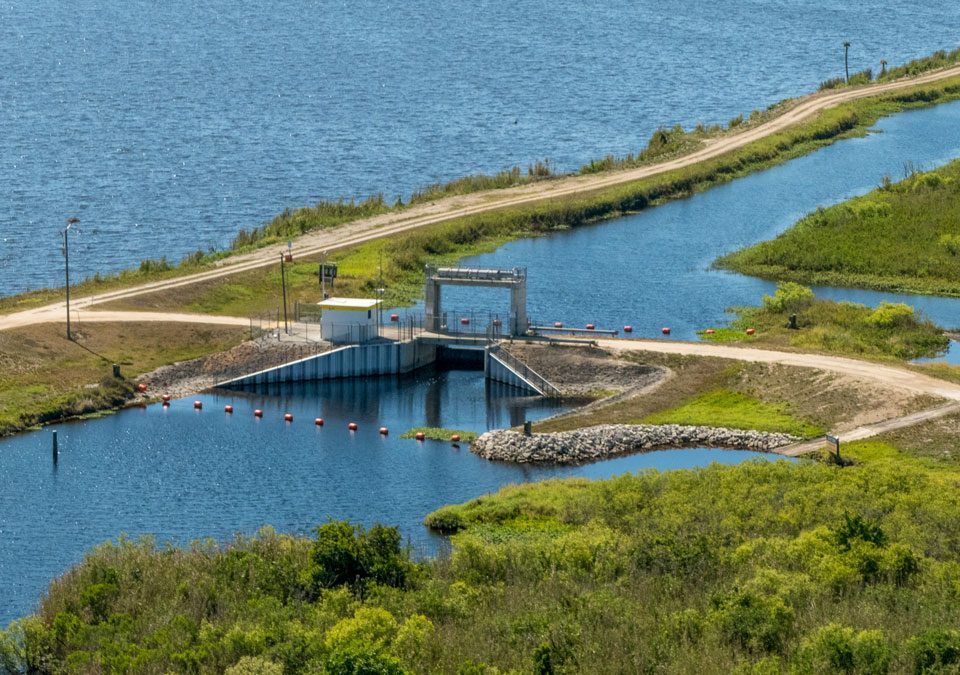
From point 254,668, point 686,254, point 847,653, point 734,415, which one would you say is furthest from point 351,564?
point 686,254

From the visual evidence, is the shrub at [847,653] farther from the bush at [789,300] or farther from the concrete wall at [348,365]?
the bush at [789,300]

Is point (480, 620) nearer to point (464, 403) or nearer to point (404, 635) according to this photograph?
point (404, 635)

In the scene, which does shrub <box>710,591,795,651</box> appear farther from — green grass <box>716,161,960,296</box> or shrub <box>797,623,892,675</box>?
green grass <box>716,161,960,296</box>

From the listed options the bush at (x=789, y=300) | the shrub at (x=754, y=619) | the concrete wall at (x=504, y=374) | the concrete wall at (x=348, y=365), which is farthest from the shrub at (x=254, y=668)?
the bush at (x=789, y=300)

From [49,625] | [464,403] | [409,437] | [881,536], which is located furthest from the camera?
[464,403]

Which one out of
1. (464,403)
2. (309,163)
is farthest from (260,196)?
(464,403)

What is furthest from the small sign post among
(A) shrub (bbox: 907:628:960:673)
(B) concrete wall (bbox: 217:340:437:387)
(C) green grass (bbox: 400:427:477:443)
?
(B) concrete wall (bbox: 217:340:437:387)
